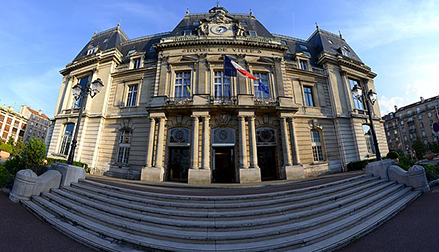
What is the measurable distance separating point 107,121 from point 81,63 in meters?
8.77

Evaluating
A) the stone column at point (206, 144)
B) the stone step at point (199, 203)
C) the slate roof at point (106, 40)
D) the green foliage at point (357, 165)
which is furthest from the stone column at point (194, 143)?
the slate roof at point (106, 40)

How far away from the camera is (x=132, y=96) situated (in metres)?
15.7

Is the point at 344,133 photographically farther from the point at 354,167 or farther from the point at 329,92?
the point at 329,92

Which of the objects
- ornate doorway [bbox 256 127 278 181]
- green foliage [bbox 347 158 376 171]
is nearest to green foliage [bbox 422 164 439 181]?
green foliage [bbox 347 158 376 171]

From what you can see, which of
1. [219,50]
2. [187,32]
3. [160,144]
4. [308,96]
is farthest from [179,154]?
[308,96]

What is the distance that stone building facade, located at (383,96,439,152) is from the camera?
45656 millimetres

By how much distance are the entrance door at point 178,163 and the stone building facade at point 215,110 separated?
0.08 meters

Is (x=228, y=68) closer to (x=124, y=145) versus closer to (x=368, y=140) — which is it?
(x=124, y=145)

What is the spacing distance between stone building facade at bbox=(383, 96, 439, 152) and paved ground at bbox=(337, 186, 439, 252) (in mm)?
57767

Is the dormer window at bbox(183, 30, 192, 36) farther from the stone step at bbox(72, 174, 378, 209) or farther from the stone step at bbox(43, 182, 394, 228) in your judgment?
the stone step at bbox(43, 182, 394, 228)

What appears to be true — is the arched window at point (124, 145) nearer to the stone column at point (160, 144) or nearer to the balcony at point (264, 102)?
the stone column at point (160, 144)

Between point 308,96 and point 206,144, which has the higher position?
point 308,96

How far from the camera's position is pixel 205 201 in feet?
17.3

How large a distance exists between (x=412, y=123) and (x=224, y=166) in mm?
71810
